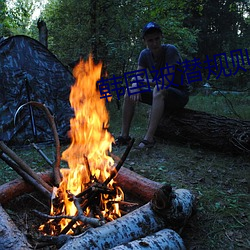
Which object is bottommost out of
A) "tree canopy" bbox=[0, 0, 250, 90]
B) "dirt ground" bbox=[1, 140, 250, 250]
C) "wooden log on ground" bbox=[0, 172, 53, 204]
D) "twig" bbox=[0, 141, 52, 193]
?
"dirt ground" bbox=[1, 140, 250, 250]

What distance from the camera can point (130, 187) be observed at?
103 inches

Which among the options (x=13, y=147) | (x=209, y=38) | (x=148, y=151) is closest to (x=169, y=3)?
(x=148, y=151)

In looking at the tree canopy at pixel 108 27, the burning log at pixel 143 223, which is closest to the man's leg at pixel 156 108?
the burning log at pixel 143 223

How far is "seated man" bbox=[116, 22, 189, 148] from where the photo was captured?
4035 mm

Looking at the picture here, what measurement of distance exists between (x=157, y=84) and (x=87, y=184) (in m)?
2.28

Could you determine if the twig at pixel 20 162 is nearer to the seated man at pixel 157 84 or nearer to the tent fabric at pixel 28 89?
the seated man at pixel 157 84

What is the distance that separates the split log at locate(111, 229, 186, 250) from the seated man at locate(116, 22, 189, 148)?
2315 millimetres

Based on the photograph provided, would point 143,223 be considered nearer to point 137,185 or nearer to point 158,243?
point 158,243

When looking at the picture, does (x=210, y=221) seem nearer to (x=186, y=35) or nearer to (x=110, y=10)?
(x=110, y=10)

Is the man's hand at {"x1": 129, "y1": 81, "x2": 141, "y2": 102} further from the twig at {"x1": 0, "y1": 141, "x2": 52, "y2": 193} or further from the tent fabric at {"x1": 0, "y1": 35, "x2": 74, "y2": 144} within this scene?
the twig at {"x1": 0, "y1": 141, "x2": 52, "y2": 193}

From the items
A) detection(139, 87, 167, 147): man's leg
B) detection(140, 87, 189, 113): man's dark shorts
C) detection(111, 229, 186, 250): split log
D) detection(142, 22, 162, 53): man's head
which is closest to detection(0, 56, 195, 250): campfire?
detection(111, 229, 186, 250): split log

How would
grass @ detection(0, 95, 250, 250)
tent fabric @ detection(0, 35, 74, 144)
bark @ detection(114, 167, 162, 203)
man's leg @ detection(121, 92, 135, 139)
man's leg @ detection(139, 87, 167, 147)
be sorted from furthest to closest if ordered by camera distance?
tent fabric @ detection(0, 35, 74, 144), man's leg @ detection(121, 92, 135, 139), man's leg @ detection(139, 87, 167, 147), bark @ detection(114, 167, 162, 203), grass @ detection(0, 95, 250, 250)

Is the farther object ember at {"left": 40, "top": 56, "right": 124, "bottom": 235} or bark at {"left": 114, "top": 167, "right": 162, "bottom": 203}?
bark at {"left": 114, "top": 167, "right": 162, "bottom": 203}

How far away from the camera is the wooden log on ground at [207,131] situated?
12.6ft
